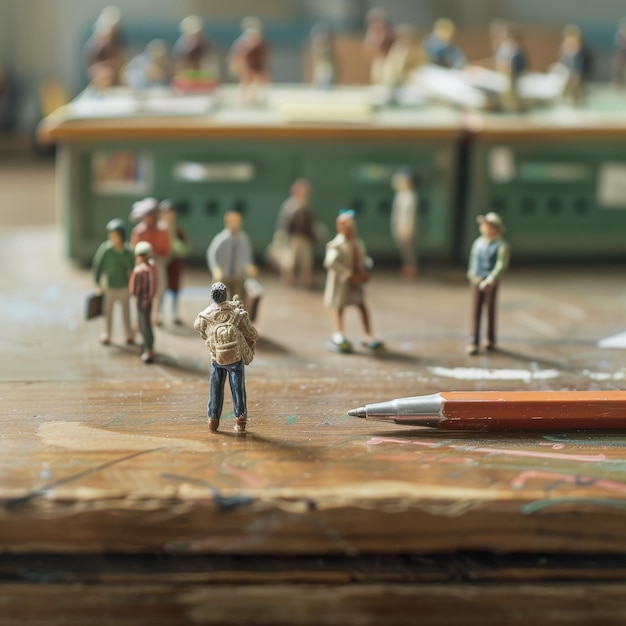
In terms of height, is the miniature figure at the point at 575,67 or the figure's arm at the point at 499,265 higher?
the miniature figure at the point at 575,67

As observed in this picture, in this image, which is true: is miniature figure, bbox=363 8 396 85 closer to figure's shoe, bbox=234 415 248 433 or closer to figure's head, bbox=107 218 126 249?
figure's head, bbox=107 218 126 249

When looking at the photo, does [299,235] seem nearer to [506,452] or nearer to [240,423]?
[240,423]

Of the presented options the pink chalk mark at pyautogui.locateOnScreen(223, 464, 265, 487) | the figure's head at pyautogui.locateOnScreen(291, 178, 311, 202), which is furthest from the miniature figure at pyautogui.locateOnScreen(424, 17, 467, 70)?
the pink chalk mark at pyautogui.locateOnScreen(223, 464, 265, 487)

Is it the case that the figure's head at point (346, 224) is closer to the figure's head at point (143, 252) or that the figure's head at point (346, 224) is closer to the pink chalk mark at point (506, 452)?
the figure's head at point (143, 252)

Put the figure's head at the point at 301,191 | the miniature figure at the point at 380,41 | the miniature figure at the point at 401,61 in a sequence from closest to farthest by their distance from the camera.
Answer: the figure's head at the point at 301,191 → the miniature figure at the point at 401,61 → the miniature figure at the point at 380,41

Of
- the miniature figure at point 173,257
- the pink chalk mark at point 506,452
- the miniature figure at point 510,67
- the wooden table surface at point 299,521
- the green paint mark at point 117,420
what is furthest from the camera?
the miniature figure at point 510,67

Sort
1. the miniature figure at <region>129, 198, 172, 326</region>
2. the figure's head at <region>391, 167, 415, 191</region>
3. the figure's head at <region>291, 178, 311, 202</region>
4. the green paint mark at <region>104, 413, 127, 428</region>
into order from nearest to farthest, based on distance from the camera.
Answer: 1. the green paint mark at <region>104, 413, 127, 428</region>
2. the miniature figure at <region>129, 198, 172, 326</region>
3. the figure's head at <region>291, 178, 311, 202</region>
4. the figure's head at <region>391, 167, 415, 191</region>

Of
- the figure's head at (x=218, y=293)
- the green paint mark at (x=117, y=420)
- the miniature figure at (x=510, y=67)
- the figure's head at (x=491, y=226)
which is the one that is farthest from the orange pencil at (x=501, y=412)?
the miniature figure at (x=510, y=67)
